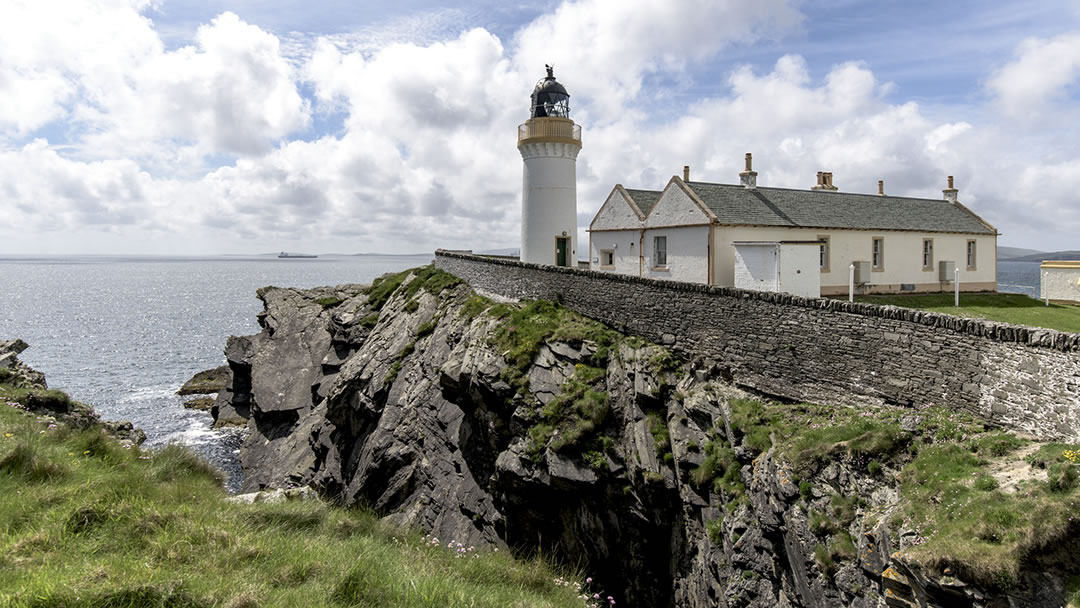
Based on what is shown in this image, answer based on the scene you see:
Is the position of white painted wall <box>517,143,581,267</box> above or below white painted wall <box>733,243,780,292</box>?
above

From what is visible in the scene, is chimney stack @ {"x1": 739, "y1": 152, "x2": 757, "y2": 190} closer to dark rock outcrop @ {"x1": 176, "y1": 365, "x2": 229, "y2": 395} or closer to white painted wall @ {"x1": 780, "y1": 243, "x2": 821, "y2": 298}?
white painted wall @ {"x1": 780, "y1": 243, "x2": 821, "y2": 298}

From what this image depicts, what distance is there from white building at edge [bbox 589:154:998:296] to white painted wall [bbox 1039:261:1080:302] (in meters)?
3.99

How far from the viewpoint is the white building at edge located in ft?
81.1

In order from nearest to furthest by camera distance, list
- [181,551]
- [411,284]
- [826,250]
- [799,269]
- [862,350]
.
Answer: [181,551], [862,350], [799,269], [826,250], [411,284]

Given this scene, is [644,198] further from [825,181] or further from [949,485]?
[949,485]

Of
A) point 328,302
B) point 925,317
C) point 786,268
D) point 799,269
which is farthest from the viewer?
point 328,302

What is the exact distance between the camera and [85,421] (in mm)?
17219

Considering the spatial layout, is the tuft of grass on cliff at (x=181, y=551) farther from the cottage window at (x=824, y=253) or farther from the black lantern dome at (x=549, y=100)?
the black lantern dome at (x=549, y=100)

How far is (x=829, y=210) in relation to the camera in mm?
27219

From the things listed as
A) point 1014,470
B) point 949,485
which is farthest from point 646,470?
point 1014,470

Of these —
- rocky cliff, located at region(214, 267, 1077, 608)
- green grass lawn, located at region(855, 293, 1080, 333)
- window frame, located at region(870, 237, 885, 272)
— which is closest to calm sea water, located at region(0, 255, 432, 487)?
rocky cliff, located at region(214, 267, 1077, 608)

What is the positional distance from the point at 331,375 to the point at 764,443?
28825 millimetres

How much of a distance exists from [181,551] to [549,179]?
93.5 ft

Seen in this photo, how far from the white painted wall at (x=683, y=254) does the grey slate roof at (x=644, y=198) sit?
73.3 inches
